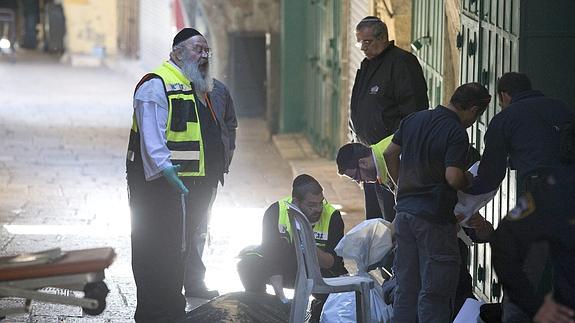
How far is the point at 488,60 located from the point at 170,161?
211 cm

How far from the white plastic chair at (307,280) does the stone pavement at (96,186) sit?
5.12ft

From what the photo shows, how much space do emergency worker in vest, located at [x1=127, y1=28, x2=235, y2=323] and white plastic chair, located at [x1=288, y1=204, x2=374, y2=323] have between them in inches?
34.3

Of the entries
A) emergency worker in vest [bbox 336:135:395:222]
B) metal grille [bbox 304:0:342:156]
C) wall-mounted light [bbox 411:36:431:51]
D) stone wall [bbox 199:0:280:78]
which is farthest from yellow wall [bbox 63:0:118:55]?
emergency worker in vest [bbox 336:135:395:222]

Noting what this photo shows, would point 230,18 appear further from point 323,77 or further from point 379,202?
point 379,202

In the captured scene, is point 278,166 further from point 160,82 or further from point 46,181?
point 160,82

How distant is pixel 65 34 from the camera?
36.3m

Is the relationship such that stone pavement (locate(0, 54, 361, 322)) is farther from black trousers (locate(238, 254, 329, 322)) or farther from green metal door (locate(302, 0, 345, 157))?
black trousers (locate(238, 254, 329, 322))

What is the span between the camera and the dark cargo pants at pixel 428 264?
25.1 feet

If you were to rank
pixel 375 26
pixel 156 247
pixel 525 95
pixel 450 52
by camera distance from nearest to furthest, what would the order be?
1. pixel 525 95
2. pixel 156 247
3. pixel 375 26
4. pixel 450 52

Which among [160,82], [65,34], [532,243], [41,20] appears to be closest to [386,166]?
[160,82]

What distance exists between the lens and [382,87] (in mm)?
9852

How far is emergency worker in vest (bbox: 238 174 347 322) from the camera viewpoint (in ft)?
28.5

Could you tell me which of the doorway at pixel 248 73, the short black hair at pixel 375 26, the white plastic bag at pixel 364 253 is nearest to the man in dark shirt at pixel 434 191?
the white plastic bag at pixel 364 253

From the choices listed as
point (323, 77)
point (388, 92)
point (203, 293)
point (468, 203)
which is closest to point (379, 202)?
point (388, 92)
